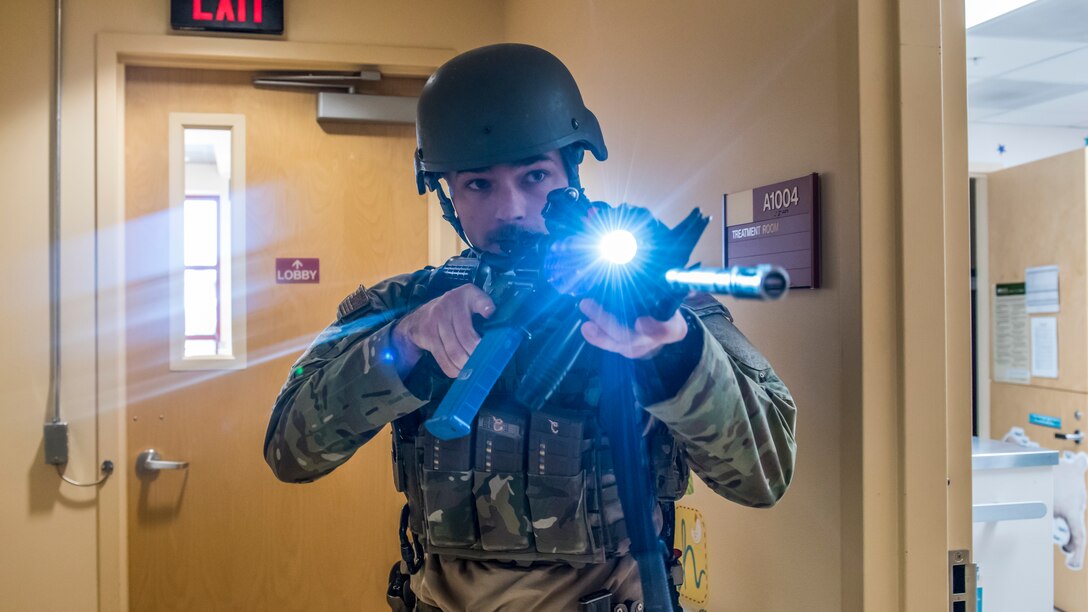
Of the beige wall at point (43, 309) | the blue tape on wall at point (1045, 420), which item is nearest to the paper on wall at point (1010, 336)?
the blue tape on wall at point (1045, 420)

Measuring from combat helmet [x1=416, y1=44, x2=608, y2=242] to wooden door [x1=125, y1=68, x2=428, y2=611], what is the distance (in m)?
1.25

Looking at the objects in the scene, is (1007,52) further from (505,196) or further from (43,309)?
(43,309)

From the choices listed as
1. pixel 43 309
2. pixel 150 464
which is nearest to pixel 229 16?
pixel 43 309

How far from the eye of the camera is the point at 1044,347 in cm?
338

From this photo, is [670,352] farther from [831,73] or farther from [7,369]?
[7,369]

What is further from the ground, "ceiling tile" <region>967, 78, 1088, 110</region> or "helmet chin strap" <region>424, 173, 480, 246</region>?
"ceiling tile" <region>967, 78, 1088, 110</region>

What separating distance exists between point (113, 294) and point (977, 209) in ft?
12.6

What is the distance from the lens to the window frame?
83.1 inches

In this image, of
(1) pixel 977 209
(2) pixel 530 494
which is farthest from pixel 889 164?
(1) pixel 977 209

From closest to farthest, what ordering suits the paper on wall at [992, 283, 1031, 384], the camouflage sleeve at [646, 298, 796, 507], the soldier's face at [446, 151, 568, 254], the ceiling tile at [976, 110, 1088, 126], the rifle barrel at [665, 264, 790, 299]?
the rifle barrel at [665, 264, 790, 299] < the camouflage sleeve at [646, 298, 796, 507] < the soldier's face at [446, 151, 568, 254] < the paper on wall at [992, 283, 1031, 384] < the ceiling tile at [976, 110, 1088, 126]

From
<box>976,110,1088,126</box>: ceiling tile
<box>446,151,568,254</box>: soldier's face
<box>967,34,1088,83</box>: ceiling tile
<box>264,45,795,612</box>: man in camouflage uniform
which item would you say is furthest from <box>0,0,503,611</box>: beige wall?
<box>976,110,1088,126</box>: ceiling tile

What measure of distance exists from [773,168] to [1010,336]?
11.0 ft

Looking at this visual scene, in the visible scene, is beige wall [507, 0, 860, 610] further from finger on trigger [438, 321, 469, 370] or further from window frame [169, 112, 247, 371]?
window frame [169, 112, 247, 371]

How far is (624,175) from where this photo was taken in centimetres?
149
